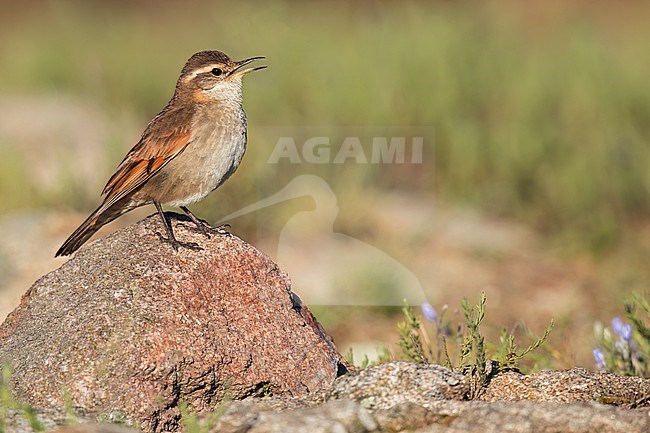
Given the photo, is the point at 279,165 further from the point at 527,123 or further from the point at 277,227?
the point at 527,123

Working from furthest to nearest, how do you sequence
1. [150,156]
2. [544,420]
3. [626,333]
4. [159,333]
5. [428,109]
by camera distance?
[428,109]
[150,156]
[626,333]
[159,333]
[544,420]

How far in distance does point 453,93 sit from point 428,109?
53 centimetres

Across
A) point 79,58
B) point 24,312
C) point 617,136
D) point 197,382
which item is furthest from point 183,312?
point 79,58

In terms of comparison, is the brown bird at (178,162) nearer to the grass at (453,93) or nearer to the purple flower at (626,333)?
the purple flower at (626,333)

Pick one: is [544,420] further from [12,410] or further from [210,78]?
[210,78]

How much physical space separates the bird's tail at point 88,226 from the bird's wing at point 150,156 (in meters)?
0.07

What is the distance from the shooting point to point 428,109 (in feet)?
41.2

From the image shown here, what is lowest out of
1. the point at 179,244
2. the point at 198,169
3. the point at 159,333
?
the point at 159,333

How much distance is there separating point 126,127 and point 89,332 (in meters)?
7.71

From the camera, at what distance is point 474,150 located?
11891mm

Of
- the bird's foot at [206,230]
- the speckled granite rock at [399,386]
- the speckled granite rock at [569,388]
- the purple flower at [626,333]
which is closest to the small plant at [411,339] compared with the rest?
the speckled granite rock at [569,388]

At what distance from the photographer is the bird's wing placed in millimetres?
6016

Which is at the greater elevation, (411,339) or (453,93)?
(453,93)

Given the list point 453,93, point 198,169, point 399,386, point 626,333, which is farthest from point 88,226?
point 453,93
